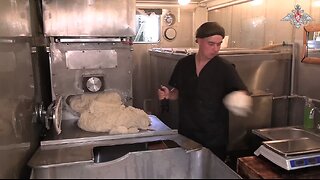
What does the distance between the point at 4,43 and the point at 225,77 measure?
52.9 inches

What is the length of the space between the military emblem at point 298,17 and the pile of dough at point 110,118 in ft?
6.09

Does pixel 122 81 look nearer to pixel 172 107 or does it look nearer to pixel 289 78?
pixel 172 107

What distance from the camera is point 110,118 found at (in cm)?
145

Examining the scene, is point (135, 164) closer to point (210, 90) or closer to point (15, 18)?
point (15, 18)

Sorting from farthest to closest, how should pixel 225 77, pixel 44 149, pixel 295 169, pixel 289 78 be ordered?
1. pixel 289 78
2. pixel 225 77
3. pixel 295 169
4. pixel 44 149

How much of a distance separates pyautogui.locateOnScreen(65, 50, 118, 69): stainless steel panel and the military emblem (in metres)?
1.77

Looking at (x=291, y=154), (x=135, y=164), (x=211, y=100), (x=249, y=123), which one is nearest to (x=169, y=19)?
(x=249, y=123)

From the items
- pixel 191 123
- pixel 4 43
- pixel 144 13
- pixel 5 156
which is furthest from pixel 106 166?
pixel 144 13

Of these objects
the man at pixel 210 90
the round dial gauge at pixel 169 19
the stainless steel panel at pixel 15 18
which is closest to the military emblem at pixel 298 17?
the man at pixel 210 90

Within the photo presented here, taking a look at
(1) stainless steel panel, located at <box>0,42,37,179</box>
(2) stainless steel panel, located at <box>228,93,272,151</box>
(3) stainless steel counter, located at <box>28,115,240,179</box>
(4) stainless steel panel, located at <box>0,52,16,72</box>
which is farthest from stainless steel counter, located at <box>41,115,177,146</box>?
(2) stainless steel panel, located at <box>228,93,272,151</box>

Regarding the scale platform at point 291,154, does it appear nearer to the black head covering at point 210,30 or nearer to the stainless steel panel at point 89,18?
the black head covering at point 210,30

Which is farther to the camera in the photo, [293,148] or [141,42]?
[141,42]

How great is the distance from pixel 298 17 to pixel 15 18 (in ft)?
7.73

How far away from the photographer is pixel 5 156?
0.94 meters
